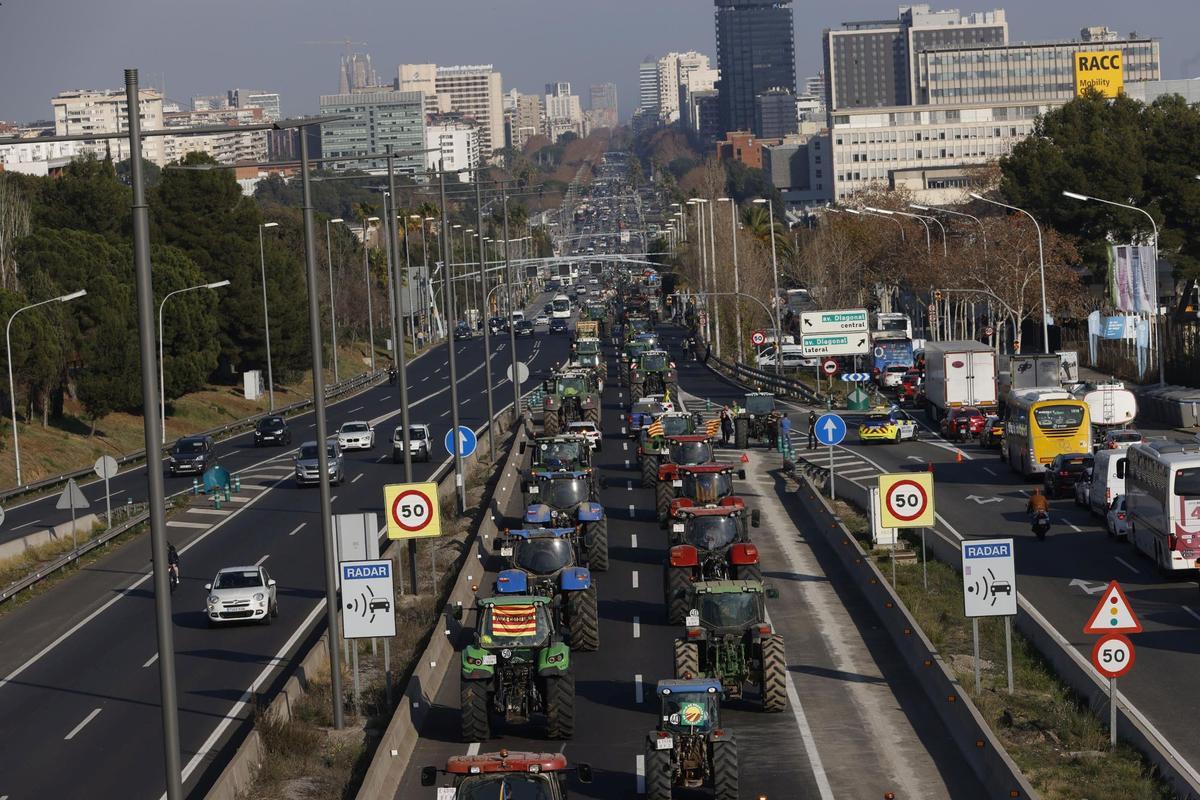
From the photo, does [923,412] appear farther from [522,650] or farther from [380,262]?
[380,262]

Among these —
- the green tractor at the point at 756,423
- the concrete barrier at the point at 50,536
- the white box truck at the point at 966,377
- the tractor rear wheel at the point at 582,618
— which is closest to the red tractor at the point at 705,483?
the tractor rear wheel at the point at 582,618

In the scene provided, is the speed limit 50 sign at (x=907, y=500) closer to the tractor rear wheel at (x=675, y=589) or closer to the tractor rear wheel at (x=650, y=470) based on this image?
the tractor rear wheel at (x=675, y=589)

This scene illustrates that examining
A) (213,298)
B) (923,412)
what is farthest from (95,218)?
(923,412)

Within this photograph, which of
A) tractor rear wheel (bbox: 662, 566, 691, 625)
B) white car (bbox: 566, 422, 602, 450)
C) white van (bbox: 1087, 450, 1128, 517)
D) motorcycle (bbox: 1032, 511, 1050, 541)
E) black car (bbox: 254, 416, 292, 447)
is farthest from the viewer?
black car (bbox: 254, 416, 292, 447)

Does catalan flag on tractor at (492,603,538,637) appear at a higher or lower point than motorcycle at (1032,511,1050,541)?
higher

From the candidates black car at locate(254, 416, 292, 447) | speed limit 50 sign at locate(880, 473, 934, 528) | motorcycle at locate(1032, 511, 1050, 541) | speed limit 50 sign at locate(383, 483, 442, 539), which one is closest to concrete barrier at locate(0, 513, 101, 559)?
speed limit 50 sign at locate(383, 483, 442, 539)

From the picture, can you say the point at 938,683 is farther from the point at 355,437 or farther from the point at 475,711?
the point at 355,437

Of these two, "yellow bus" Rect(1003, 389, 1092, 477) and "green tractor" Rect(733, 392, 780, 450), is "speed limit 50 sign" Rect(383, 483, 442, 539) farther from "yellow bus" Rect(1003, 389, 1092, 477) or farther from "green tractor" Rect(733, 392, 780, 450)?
"green tractor" Rect(733, 392, 780, 450)
